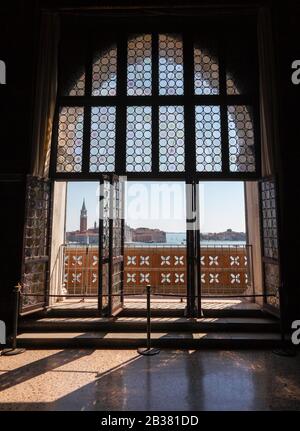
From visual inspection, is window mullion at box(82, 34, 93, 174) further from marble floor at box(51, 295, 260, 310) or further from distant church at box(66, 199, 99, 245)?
marble floor at box(51, 295, 260, 310)

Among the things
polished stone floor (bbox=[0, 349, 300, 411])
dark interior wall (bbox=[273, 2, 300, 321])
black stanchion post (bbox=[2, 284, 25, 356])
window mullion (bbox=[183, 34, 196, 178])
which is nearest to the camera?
polished stone floor (bbox=[0, 349, 300, 411])

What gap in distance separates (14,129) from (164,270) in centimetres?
385

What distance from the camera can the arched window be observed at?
449 cm

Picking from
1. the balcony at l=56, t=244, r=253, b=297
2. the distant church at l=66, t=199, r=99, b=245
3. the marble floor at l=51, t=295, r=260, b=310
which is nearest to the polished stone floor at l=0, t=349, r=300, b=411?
the marble floor at l=51, t=295, r=260, b=310

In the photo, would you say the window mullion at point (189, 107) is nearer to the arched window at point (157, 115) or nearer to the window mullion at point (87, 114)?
the arched window at point (157, 115)

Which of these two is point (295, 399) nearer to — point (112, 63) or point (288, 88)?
point (288, 88)

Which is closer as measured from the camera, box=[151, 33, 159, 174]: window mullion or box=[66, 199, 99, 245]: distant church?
box=[151, 33, 159, 174]: window mullion

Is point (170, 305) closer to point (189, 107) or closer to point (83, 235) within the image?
point (189, 107)

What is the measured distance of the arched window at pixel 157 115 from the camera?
177 inches

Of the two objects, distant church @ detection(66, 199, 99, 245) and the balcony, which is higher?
distant church @ detection(66, 199, 99, 245)

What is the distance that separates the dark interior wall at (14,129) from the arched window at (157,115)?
20.6 inches

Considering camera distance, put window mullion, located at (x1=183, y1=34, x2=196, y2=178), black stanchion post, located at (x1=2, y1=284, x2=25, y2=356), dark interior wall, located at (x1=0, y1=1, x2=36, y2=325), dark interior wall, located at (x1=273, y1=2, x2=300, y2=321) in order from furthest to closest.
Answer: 1. window mullion, located at (x1=183, y1=34, x2=196, y2=178)
2. dark interior wall, located at (x1=0, y1=1, x2=36, y2=325)
3. dark interior wall, located at (x1=273, y1=2, x2=300, y2=321)
4. black stanchion post, located at (x1=2, y1=284, x2=25, y2=356)

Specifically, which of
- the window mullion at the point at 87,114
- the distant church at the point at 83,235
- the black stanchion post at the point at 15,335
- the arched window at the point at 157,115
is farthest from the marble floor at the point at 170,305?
the window mullion at the point at 87,114
